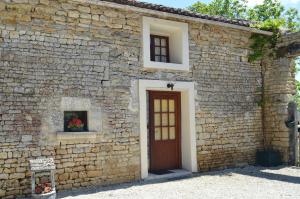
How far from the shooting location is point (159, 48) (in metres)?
8.43

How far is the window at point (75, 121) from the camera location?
6.55 metres

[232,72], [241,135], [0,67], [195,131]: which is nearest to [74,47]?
[0,67]

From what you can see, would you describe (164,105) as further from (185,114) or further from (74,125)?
(74,125)

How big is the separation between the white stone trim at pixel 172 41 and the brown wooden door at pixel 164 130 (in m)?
0.74

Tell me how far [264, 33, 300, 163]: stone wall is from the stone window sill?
5428mm

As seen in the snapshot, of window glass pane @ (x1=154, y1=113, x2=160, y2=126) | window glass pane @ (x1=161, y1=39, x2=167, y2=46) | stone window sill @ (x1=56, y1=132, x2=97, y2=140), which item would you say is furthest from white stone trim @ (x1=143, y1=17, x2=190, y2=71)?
stone window sill @ (x1=56, y1=132, x2=97, y2=140)

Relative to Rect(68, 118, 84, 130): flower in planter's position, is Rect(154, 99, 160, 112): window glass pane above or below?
above

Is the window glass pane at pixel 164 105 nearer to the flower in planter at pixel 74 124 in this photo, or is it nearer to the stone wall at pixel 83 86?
the stone wall at pixel 83 86

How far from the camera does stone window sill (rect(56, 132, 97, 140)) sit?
20.9ft

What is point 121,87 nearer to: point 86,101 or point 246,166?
point 86,101

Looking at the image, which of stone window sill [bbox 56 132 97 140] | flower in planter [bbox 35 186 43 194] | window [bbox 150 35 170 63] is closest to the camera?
flower in planter [bbox 35 186 43 194]

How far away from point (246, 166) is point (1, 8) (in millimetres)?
7182

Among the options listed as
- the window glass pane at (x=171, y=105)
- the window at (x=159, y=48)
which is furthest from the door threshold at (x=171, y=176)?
the window at (x=159, y=48)

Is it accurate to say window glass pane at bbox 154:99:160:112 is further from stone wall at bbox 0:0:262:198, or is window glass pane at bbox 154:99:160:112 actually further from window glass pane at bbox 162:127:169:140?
stone wall at bbox 0:0:262:198
